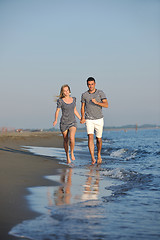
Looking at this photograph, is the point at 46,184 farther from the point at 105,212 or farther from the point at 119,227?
the point at 119,227

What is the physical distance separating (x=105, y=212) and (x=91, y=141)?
5.65m

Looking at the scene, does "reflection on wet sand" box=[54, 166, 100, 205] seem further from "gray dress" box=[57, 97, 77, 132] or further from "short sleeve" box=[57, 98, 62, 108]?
"short sleeve" box=[57, 98, 62, 108]

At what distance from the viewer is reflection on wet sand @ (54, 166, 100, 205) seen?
4348 millimetres

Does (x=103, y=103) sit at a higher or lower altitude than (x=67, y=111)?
higher

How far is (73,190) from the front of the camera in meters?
4.98

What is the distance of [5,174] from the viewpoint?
6.14 metres

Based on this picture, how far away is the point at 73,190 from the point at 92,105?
14.6 ft

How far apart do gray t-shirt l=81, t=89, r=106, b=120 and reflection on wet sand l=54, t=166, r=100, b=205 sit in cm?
309

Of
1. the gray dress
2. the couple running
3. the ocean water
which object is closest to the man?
the couple running

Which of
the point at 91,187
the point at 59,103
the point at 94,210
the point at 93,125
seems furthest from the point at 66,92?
the point at 94,210

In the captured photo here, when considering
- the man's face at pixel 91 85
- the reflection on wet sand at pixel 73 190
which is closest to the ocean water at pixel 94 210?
the reflection on wet sand at pixel 73 190

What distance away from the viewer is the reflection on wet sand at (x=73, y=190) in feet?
14.3

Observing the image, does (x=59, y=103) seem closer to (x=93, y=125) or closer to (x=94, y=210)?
(x=93, y=125)

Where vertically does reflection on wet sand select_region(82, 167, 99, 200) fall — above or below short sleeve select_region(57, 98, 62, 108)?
below
